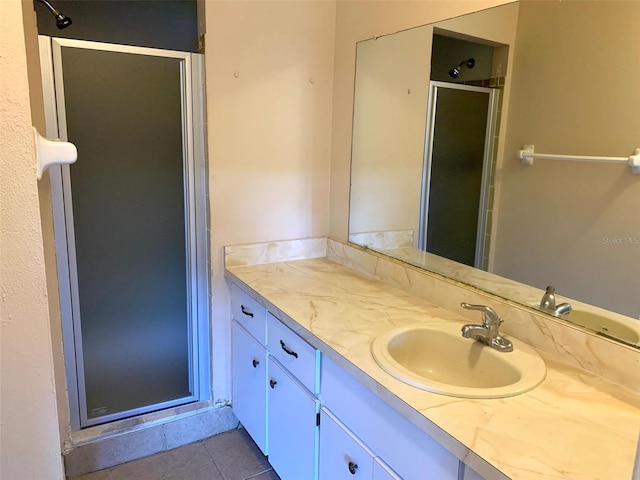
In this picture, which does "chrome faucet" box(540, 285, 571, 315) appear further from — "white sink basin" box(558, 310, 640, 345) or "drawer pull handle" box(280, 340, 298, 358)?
"drawer pull handle" box(280, 340, 298, 358)

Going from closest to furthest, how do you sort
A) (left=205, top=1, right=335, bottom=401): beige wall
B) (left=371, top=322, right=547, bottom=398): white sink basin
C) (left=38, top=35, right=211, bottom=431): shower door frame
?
(left=371, top=322, right=547, bottom=398): white sink basin → (left=38, top=35, right=211, bottom=431): shower door frame → (left=205, top=1, right=335, bottom=401): beige wall

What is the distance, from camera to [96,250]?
208 centimetres

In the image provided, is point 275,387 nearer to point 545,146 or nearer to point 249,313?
point 249,313

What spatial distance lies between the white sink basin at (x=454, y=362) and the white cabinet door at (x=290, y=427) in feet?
1.17

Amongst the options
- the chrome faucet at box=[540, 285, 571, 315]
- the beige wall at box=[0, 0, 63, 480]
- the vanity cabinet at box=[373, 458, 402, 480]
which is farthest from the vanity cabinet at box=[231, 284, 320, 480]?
the beige wall at box=[0, 0, 63, 480]

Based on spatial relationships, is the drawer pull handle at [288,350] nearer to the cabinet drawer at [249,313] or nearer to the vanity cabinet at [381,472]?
the cabinet drawer at [249,313]

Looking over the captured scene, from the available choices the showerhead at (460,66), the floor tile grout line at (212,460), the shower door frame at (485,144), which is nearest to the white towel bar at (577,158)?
the shower door frame at (485,144)

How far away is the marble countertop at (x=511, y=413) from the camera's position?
37.0 inches

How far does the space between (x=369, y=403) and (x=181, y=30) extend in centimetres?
215

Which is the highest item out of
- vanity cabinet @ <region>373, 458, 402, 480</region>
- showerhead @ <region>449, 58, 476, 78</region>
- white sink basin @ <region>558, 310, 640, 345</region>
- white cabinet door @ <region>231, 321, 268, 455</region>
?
showerhead @ <region>449, 58, 476, 78</region>

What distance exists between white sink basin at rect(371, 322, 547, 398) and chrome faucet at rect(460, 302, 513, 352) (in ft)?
0.06

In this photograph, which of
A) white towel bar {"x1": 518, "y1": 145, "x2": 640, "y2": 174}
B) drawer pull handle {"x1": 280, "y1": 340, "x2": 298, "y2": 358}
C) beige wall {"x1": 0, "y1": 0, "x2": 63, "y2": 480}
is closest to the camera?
beige wall {"x1": 0, "y1": 0, "x2": 63, "y2": 480}

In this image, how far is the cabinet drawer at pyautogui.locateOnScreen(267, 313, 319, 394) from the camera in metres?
1.58

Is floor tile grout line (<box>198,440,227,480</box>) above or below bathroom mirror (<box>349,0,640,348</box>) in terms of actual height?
below
